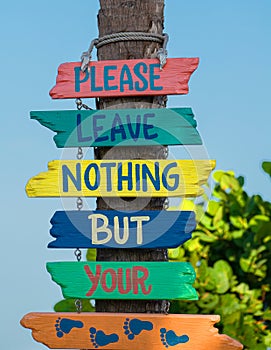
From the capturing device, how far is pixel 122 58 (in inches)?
116

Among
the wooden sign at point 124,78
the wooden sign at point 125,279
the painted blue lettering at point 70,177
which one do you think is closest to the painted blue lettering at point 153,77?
the wooden sign at point 124,78

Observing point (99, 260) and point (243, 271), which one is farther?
point (243, 271)

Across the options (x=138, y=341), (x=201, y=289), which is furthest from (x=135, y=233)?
(x=201, y=289)

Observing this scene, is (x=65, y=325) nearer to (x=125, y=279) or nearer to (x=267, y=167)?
(x=125, y=279)

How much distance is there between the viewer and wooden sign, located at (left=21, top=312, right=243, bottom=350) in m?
2.74

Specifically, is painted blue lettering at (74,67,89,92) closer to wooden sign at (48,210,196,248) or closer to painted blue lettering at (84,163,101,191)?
painted blue lettering at (84,163,101,191)

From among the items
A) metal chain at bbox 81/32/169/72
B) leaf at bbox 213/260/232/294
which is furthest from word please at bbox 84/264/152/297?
leaf at bbox 213/260/232/294

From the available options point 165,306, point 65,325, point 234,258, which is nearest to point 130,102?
point 165,306

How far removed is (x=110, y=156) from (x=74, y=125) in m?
0.20

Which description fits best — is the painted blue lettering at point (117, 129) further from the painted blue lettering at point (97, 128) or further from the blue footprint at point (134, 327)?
the blue footprint at point (134, 327)

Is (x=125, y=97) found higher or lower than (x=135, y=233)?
higher

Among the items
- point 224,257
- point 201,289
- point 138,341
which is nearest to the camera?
point 138,341

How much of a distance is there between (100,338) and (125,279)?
26 centimetres

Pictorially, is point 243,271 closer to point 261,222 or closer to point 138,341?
point 261,222
